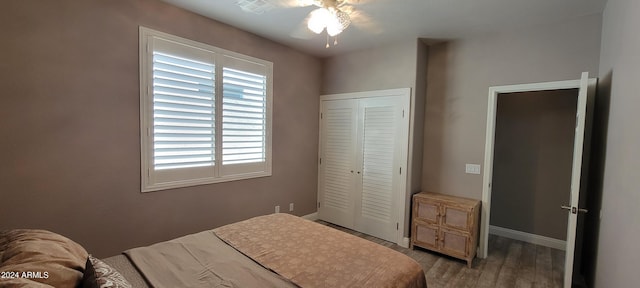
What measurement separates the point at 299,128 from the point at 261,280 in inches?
106

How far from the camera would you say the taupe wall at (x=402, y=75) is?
3270 mm

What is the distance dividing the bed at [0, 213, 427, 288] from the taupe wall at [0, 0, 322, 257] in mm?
907

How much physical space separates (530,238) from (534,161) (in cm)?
102

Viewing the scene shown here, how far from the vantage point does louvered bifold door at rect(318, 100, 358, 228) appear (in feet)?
12.7

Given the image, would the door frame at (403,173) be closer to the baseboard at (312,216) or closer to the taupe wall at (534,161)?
the baseboard at (312,216)

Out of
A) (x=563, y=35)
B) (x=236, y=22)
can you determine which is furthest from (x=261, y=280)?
(x=563, y=35)

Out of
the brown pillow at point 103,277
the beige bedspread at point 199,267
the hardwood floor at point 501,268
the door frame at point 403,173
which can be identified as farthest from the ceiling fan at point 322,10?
the hardwood floor at point 501,268

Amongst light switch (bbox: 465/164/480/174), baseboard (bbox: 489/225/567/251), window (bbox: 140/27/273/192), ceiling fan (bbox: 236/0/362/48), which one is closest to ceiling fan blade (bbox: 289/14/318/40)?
ceiling fan (bbox: 236/0/362/48)

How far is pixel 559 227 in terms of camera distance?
3.31m

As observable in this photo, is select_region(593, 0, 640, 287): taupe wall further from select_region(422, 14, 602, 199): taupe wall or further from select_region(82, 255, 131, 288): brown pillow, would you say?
select_region(82, 255, 131, 288): brown pillow

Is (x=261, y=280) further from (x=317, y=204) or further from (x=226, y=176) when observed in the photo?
(x=317, y=204)

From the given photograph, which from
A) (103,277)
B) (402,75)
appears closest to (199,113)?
(103,277)

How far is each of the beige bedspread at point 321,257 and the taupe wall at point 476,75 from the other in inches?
76.9

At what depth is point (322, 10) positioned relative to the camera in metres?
2.08
